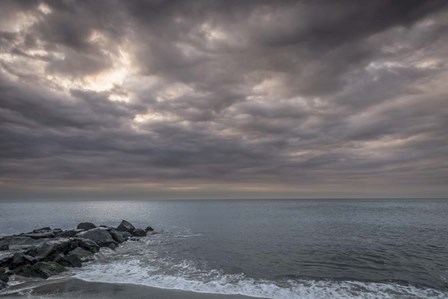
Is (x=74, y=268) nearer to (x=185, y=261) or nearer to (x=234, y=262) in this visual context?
(x=185, y=261)

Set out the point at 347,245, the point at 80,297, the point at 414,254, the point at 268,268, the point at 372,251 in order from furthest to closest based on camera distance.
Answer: the point at 347,245 → the point at 372,251 → the point at 414,254 → the point at 268,268 → the point at 80,297

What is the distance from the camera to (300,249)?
32.6 metres

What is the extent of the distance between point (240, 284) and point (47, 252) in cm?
1872

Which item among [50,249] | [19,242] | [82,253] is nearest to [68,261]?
[50,249]

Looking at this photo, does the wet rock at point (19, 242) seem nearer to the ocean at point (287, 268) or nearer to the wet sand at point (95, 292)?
the ocean at point (287, 268)

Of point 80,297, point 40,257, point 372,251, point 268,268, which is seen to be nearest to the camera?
point 80,297

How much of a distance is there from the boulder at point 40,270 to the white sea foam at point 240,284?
172 centimetres

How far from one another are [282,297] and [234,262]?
971 cm

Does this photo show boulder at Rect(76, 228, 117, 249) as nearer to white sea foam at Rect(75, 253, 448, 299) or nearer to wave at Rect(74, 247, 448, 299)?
wave at Rect(74, 247, 448, 299)

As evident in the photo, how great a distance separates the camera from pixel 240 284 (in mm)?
19578

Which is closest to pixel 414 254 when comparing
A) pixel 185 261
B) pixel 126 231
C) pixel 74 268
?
pixel 185 261

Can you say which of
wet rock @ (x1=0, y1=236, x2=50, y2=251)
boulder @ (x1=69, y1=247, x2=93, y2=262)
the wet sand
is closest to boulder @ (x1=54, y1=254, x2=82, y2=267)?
boulder @ (x1=69, y1=247, x2=93, y2=262)

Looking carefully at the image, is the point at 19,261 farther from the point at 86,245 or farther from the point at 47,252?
the point at 86,245

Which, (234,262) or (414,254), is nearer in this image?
(234,262)
